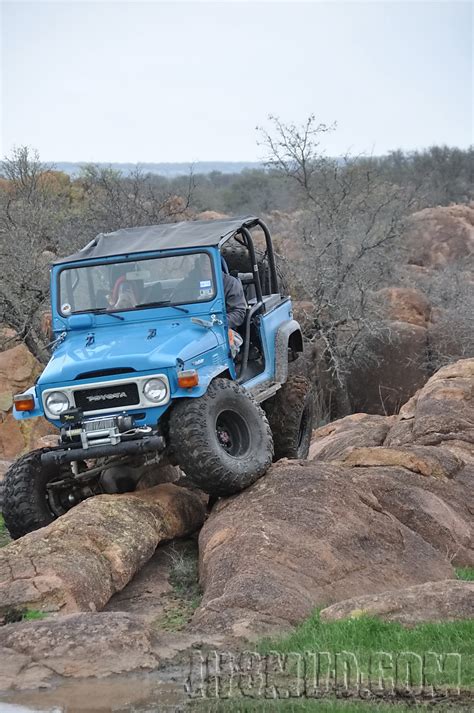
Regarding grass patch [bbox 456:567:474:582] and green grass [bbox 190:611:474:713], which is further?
grass patch [bbox 456:567:474:582]

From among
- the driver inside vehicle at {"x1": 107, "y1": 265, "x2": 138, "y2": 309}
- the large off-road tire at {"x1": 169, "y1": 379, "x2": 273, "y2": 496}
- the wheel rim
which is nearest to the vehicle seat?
the driver inside vehicle at {"x1": 107, "y1": 265, "x2": 138, "y2": 309}

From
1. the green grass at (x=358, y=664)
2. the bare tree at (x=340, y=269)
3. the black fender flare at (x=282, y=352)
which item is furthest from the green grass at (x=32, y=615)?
the bare tree at (x=340, y=269)

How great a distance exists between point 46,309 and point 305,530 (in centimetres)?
1188

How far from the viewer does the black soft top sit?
385 inches

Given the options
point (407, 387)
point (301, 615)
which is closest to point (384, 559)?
point (301, 615)

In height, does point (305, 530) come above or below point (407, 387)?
above

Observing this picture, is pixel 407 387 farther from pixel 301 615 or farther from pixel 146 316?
pixel 301 615

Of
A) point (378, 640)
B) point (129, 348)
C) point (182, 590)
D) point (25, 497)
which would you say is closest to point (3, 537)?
point (25, 497)

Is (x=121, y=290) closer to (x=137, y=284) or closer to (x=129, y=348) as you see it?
(x=137, y=284)

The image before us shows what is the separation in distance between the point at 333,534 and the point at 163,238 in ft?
12.1

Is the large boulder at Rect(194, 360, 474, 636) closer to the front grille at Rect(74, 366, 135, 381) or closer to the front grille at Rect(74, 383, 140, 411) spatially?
the front grille at Rect(74, 383, 140, 411)

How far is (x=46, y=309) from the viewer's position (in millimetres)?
18719

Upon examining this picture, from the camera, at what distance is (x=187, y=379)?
8375 millimetres

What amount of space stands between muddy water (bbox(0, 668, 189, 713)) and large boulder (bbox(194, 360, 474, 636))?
2.59ft
